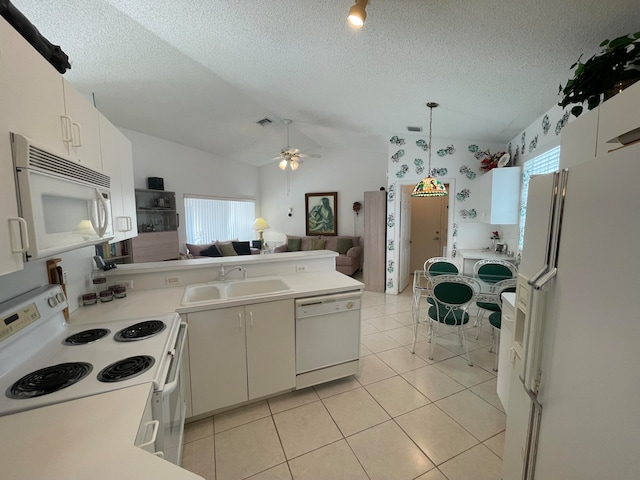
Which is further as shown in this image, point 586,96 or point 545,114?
point 545,114

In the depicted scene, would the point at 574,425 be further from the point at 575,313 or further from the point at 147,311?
the point at 147,311

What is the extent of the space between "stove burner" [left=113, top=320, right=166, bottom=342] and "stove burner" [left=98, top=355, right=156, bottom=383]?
0.21 m

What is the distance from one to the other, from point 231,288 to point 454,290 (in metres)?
2.06

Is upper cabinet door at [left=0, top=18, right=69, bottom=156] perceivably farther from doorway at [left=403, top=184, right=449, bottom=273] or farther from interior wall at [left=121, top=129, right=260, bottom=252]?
doorway at [left=403, top=184, right=449, bottom=273]

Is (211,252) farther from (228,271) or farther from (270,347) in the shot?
(270,347)

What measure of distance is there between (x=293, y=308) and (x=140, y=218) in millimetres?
4313

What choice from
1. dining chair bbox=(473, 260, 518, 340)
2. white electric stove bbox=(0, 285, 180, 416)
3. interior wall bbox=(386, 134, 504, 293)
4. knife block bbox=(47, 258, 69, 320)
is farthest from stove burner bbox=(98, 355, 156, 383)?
interior wall bbox=(386, 134, 504, 293)

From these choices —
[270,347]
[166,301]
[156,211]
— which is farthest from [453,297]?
[156,211]

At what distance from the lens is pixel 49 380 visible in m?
1.00

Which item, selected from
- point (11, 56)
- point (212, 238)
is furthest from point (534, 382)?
point (212, 238)

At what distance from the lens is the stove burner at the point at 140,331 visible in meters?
1.35

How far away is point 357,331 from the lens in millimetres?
2264

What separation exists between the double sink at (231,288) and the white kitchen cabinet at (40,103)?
1199 millimetres

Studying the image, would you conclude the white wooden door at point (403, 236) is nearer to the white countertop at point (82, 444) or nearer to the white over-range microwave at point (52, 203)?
the white over-range microwave at point (52, 203)
